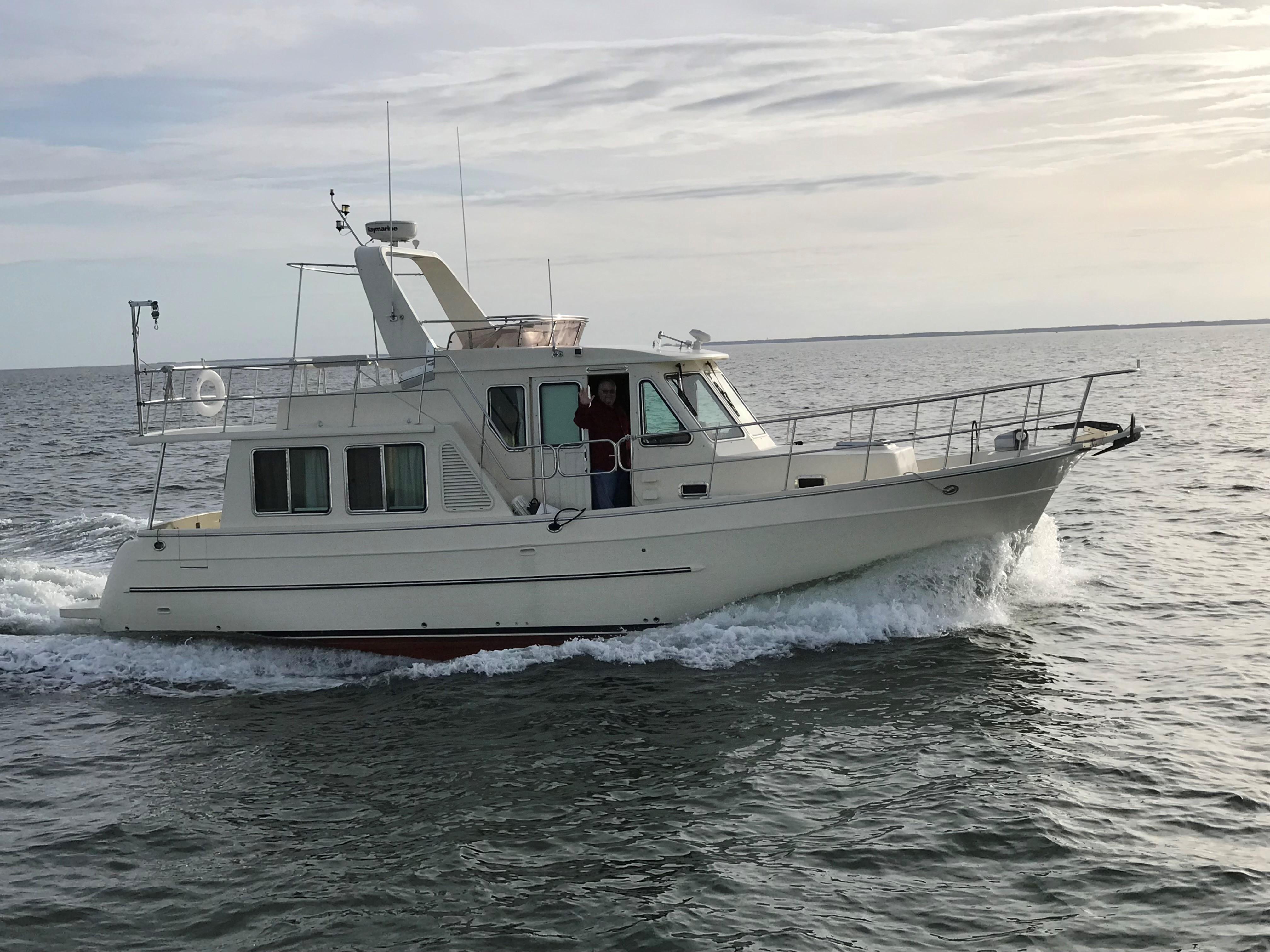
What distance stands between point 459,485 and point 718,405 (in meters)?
2.96

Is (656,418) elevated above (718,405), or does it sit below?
below

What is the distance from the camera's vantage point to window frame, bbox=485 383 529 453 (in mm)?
12305

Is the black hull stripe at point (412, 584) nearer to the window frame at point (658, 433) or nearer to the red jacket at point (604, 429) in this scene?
the red jacket at point (604, 429)

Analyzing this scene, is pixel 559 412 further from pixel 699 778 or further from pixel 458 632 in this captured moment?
pixel 699 778

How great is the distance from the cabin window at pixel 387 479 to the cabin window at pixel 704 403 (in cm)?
286

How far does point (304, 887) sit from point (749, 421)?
6872 millimetres

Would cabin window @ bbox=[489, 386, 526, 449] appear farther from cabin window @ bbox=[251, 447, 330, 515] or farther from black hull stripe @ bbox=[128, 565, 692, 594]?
cabin window @ bbox=[251, 447, 330, 515]

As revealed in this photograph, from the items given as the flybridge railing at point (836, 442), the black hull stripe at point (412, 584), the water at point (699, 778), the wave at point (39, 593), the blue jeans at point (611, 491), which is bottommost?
the water at point (699, 778)

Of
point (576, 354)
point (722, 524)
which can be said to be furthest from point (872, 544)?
point (576, 354)

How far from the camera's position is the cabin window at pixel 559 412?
40.2 feet

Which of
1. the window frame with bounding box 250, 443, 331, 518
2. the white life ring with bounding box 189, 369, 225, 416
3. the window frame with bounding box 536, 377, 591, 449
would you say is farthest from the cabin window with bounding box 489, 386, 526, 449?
the white life ring with bounding box 189, 369, 225, 416

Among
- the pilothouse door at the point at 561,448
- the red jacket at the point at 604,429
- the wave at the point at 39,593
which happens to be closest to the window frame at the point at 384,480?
the pilothouse door at the point at 561,448

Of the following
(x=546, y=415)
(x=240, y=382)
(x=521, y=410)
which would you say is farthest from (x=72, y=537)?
(x=546, y=415)

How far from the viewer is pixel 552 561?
11688 millimetres
